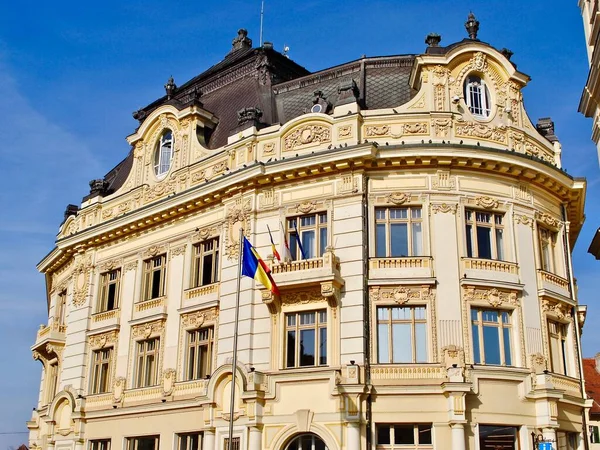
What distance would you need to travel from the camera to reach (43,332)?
137 ft

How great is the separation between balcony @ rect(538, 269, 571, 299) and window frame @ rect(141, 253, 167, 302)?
52.6 feet

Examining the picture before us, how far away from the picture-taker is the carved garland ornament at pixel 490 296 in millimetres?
28000

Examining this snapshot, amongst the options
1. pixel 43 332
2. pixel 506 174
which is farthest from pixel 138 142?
pixel 506 174

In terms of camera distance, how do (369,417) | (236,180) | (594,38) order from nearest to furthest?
(594,38), (369,417), (236,180)

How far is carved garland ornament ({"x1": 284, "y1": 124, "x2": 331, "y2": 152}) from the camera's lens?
30562mm

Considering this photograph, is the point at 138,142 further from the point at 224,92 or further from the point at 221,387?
the point at 221,387

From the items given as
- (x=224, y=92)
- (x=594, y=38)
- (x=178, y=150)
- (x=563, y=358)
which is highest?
(x=224, y=92)

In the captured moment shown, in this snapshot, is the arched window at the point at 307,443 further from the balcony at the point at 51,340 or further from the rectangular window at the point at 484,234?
the balcony at the point at 51,340

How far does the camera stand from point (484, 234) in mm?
29609

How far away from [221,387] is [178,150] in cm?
1185

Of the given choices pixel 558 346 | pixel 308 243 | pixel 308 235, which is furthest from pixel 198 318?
pixel 558 346

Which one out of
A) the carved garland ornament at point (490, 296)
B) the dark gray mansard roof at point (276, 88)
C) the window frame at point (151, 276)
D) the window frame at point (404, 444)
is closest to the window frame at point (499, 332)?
the carved garland ornament at point (490, 296)

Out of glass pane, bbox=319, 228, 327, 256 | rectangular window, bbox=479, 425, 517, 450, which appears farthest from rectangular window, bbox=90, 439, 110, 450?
rectangular window, bbox=479, 425, 517, 450

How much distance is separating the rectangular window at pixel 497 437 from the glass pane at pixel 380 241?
7143 millimetres
